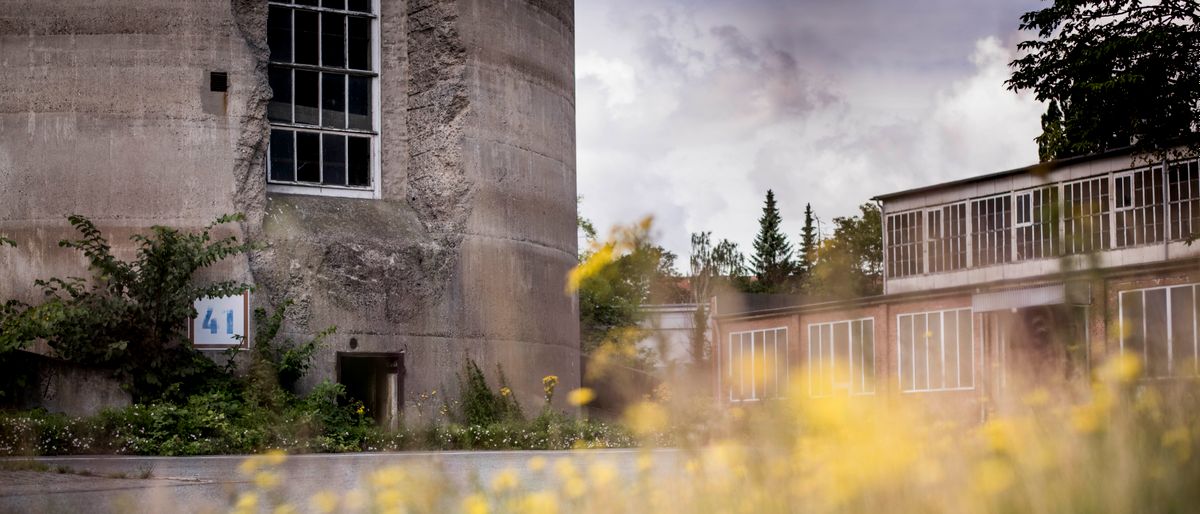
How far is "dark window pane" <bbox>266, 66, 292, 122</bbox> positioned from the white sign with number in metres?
3.51

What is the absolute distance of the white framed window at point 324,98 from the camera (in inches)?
914

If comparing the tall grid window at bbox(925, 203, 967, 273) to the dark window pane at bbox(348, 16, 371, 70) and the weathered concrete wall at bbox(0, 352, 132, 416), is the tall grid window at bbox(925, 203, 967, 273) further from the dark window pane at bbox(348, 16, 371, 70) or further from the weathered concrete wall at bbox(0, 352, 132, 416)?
the weathered concrete wall at bbox(0, 352, 132, 416)

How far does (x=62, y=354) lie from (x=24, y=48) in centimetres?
506

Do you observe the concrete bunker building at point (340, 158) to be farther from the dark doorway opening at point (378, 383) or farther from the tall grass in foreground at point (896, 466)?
the tall grass in foreground at point (896, 466)

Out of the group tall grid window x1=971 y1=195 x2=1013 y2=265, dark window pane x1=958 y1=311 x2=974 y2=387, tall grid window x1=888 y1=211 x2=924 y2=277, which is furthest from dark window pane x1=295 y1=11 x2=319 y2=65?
tall grid window x1=888 y1=211 x2=924 y2=277

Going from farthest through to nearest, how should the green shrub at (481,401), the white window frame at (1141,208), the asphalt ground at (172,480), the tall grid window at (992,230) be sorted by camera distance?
the tall grid window at (992,230) → the white window frame at (1141,208) → the green shrub at (481,401) → the asphalt ground at (172,480)

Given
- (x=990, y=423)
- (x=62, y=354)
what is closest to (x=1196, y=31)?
(x=62, y=354)

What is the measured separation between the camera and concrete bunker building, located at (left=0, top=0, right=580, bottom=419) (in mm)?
20984

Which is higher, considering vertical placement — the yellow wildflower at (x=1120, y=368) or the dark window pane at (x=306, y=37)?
the dark window pane at (x=306, y=37)

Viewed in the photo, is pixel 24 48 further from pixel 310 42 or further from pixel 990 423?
pixel 990 423

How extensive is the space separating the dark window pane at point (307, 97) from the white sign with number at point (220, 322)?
370cm

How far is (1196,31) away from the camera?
914 inches

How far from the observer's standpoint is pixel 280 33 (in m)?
23.2

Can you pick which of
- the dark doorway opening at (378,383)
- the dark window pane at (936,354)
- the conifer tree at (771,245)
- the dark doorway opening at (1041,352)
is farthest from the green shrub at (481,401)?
the conifer tree at (771,245)
